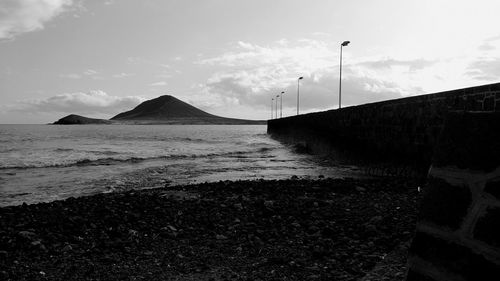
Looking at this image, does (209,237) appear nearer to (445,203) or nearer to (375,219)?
(375,219)

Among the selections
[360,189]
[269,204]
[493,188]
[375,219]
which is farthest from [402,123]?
[493,188]

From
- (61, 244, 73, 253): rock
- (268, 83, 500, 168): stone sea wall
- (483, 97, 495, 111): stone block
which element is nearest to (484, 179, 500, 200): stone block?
(61, 244, 73, 253): rock

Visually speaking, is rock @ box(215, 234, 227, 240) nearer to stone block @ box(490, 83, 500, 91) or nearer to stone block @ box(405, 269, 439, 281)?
stone block @ box(405, 269, 439, 281)

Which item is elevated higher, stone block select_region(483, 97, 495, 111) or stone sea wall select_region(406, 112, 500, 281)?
stone block select_region(483, 97, 495, 111)

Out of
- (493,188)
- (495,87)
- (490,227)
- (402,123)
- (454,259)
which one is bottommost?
(454,259)

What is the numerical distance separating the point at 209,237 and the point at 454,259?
5660mm

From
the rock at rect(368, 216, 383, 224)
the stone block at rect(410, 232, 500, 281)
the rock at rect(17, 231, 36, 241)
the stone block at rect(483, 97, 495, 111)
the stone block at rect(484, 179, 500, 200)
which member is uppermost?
the stone block at rect(483, 97, 495, 111)

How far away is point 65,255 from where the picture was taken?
21.2 feet

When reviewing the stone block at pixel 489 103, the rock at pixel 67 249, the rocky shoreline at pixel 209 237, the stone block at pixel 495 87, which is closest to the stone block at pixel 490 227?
the rocky shoreline at pixel 209 237

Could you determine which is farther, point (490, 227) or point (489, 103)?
point (489, 103)

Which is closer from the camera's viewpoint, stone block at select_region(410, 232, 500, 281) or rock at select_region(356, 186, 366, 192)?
stone block at select_region(410, 232, 500, 281)

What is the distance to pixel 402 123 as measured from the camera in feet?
55.7

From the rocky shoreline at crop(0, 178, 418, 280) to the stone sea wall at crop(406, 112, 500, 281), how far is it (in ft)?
9.34

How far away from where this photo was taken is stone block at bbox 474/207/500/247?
2.01 meters
